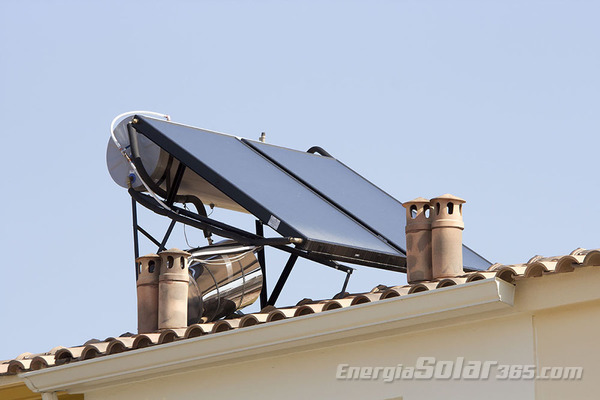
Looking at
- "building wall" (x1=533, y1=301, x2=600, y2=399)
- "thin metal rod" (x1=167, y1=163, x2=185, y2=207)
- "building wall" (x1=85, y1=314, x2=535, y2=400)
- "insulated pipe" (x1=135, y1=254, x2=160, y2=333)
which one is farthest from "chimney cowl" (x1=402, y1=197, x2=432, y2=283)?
"thin metal rod" (x1=167, y1=163, x2=185, y2=207)

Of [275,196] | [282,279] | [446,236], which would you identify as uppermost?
[275,196]

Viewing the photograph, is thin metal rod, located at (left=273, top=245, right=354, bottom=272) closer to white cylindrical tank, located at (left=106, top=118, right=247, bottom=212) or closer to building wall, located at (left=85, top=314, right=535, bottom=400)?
white cylindrical tank, located at (left=106, top=118, right=247, bottom=212)

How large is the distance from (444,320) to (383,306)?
41 centimetres

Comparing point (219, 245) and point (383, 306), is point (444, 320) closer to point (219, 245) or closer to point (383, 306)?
point (383, 306)

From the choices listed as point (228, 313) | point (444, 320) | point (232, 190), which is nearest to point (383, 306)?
point (444, 320)

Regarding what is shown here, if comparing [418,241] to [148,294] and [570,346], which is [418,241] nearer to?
[570,346]

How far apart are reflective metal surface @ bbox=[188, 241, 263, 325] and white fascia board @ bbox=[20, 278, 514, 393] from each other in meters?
1.77

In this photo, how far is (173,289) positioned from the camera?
9.57 metres

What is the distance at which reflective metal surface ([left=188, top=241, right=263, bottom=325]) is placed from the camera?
10.7 metres

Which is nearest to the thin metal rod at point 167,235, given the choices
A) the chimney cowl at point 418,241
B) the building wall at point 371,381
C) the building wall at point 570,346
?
the building wall at point 371,381

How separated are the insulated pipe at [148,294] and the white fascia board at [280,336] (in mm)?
837

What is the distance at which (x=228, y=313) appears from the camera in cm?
1088

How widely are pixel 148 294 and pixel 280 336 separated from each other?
2.11 m

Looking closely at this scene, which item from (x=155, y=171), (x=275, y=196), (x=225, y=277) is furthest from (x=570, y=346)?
(x=155, y=171)
